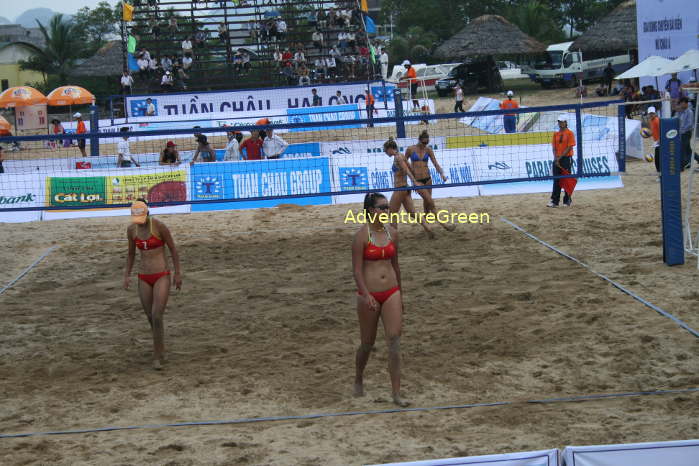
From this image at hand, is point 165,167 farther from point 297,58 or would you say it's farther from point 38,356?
point 297,58

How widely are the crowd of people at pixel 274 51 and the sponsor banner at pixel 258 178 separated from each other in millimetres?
16524

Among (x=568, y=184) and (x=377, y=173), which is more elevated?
(x=377, y=173)

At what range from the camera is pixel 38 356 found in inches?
312

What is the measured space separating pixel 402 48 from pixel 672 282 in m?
47.6

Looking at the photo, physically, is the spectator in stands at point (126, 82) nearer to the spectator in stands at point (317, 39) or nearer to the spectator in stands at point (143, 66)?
the spectator in stands at point (143, 66)

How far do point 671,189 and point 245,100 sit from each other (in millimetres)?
21724

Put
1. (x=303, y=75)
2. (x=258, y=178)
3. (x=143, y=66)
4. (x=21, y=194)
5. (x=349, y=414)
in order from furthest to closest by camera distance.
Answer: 1. (x=303, y=75)
2. (x=143, y=66)
3. (x=21, y=194)
4. (x=258, y=178)
5. (x=349, y=414)

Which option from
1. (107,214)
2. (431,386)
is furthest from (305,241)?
(431,386)

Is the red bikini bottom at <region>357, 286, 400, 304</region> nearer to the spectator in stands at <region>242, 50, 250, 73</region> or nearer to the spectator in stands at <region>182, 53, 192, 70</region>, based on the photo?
the spectator in stands at <region>242, 50, 250, 73</region>

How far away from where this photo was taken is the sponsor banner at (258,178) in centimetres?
1540

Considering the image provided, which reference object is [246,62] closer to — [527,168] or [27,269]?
[527,168]

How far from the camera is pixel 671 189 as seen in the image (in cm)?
984

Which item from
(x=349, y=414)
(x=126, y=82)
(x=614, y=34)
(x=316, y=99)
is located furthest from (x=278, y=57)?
(x=349, y=414)

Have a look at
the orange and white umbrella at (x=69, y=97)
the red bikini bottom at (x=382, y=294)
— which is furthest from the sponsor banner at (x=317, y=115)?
the red bikini bottom at (x=382, y=294)
